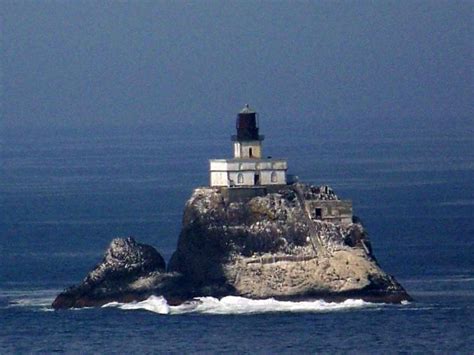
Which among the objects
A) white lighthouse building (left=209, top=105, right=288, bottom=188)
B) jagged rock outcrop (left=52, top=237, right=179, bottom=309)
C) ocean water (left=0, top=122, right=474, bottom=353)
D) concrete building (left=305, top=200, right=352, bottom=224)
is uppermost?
white lighthouse building (left=209, top=105, right=288, bottom=188)

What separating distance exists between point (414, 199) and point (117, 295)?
3974 centimetres

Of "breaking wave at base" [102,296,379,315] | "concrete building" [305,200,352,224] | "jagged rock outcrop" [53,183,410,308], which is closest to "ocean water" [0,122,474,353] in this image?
"breaking wave at base" [102,296,379,315]

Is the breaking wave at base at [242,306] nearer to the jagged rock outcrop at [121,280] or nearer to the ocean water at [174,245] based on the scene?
the ocean water at [174,245]

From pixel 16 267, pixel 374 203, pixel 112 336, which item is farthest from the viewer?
pixel 374 203

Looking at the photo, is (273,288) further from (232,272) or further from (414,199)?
(414,199)

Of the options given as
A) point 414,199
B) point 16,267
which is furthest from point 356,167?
point 16,267

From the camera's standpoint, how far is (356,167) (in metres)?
152

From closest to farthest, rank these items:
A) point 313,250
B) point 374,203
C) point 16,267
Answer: point 313,250, point 16,267, point 374,203

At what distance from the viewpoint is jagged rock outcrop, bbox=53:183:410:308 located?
85062mm

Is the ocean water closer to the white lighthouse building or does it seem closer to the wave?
the wave

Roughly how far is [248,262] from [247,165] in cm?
436

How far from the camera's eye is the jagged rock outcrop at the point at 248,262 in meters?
85.1

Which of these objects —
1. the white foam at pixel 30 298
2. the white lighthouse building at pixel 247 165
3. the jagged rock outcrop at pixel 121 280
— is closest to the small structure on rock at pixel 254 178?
the white lighthouse building at pixel 247 165

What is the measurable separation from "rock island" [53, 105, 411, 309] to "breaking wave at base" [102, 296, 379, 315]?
0.80 feet
